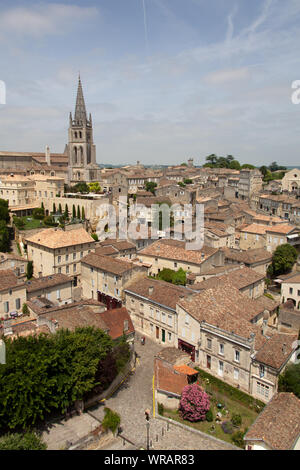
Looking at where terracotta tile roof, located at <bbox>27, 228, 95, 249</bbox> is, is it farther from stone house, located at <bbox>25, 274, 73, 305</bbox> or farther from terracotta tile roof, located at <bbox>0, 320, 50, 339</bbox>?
terracotta tile roof, located at <bbox>0, 320, 50, 339</bbox>

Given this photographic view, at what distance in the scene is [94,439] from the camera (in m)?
19.7

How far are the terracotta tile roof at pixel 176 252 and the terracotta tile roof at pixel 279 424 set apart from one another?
21.6 m

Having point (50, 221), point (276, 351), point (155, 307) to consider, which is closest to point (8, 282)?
point (155, 307)

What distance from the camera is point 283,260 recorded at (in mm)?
46500

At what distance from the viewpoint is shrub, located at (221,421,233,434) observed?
2200 cm

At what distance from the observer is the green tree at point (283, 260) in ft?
153

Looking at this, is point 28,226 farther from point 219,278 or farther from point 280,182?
point 280,182

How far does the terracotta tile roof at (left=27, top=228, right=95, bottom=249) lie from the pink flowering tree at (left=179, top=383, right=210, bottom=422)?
26.6 metres

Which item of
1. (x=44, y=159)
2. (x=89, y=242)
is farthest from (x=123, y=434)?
(x=44, y=159)

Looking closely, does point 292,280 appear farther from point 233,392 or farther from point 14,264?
point 14,264

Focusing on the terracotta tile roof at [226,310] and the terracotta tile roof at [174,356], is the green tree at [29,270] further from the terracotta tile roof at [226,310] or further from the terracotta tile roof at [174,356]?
the terracotta tile roof at [174,356]

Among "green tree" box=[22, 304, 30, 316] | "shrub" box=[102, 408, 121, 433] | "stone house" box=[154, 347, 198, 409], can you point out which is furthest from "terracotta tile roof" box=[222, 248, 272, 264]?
"shrub" box=[102, 408, 121, 433]

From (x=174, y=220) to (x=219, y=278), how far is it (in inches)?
1168

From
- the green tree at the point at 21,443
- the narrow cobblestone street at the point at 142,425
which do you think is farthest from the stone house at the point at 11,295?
the green tree at the point at 21,443
